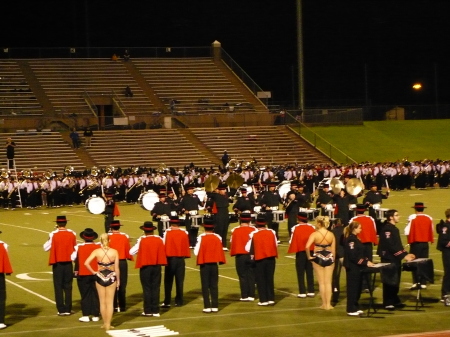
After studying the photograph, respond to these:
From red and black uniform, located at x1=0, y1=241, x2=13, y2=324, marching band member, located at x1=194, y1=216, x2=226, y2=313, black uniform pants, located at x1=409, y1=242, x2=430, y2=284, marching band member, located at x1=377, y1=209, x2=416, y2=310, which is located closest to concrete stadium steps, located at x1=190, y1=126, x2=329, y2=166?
black uniform pants, located at x1=409, y1=242, x2=430, y2=284

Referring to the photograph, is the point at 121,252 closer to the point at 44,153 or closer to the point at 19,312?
the point at 19,312

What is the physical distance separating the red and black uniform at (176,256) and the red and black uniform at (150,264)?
300 mm

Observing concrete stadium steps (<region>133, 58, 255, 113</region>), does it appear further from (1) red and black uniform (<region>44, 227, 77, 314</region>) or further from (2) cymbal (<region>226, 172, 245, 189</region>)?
(1) red and black uniform (<region>44, 227, 77, 314</region>)

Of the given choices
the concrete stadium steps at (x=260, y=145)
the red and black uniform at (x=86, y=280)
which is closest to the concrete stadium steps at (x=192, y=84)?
the concrete stadium steps at (x=260, y=145)

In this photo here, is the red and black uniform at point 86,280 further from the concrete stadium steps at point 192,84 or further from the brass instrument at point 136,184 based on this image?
the concrete stadium steps at point 192,84

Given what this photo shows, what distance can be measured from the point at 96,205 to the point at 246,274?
7.43 meters

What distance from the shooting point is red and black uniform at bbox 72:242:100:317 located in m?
14.1

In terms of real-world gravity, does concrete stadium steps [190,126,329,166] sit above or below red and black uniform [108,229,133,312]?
above

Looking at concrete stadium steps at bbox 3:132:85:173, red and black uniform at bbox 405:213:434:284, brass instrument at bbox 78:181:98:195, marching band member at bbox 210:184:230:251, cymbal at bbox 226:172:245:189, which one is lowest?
red and black uniform at bbox 405:213:434:284

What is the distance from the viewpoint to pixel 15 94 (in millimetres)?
50906

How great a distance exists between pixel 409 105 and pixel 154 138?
2060cm

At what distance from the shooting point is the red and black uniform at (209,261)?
48.1 feet

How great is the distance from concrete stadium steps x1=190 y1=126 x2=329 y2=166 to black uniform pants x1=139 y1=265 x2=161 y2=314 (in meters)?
32.4

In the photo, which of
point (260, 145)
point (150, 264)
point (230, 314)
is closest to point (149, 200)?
point (150, 264)
